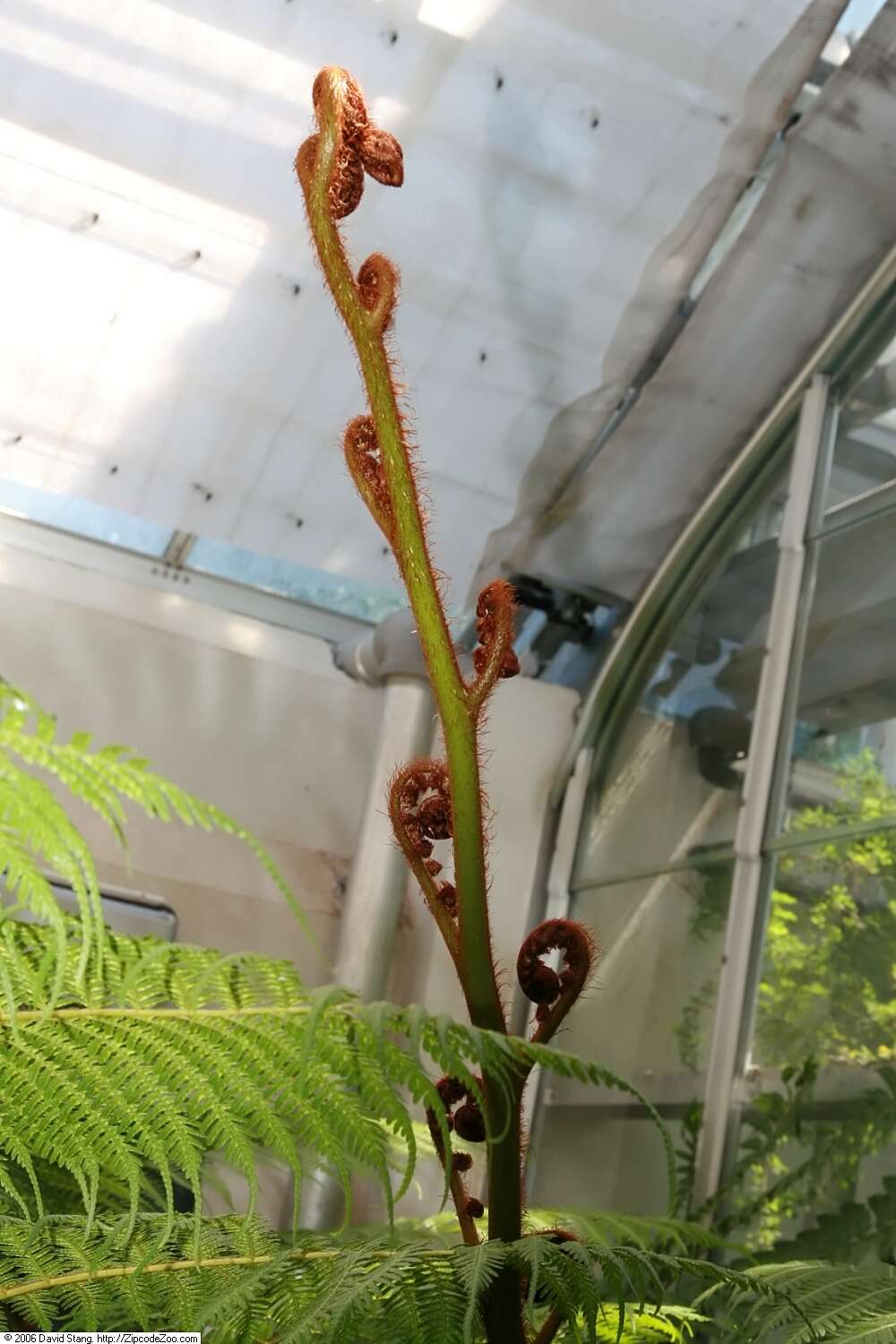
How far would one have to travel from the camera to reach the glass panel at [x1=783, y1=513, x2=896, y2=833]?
3549 millimetres

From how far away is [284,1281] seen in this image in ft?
2.14

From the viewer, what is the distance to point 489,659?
0.60 m

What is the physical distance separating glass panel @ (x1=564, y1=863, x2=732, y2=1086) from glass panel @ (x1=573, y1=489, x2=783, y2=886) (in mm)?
106

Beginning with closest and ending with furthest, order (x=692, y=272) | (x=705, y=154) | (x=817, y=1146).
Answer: (x=817, y=1146), (x=705, y=154), (x=692, y=272)

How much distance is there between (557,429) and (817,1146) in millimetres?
2241

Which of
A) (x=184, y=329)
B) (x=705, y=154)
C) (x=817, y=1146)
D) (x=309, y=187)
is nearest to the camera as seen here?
(x=309, y=187)

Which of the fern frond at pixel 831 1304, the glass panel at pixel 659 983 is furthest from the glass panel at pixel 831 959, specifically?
the fern frond at pixel 831 1304

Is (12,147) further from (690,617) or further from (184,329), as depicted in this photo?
(690,617)

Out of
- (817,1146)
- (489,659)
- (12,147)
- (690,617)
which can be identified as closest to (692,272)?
(690,617)

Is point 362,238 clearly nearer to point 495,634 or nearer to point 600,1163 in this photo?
point 600,1163

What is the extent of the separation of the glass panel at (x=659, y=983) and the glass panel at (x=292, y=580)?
4.95 feet

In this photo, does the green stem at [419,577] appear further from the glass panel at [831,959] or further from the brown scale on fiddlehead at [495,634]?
Answer: the glass panel at [831,959]

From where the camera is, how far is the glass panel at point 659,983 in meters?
4.11

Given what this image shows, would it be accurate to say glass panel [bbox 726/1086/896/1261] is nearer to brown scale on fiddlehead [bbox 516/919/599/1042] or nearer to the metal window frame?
the metal window frame
